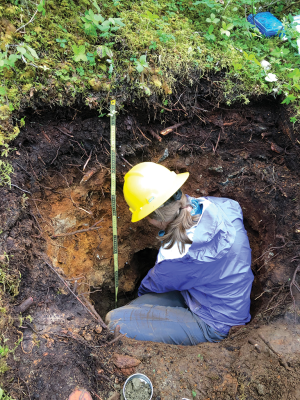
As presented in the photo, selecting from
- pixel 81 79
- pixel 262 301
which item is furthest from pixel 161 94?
pixel 262 301

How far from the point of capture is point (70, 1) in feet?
7.98

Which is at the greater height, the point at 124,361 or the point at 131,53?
the point at 131,53

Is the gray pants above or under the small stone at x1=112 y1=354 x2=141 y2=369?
under

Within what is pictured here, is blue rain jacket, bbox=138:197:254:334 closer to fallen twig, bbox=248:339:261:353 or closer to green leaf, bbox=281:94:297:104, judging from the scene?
fallen twig, bbox=248:339:261:353

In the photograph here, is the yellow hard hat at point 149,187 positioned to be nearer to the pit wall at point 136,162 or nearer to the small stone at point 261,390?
the pit wall at point 136,162

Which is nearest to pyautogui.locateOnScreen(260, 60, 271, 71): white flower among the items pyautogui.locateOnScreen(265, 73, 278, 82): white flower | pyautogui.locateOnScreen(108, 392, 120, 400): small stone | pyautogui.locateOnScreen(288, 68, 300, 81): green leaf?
pyautogui.locateOnScreen(265, 73, 278, 82): white flower

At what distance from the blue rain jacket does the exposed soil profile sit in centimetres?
23

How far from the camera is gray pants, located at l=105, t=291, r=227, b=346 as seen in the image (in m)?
2.55

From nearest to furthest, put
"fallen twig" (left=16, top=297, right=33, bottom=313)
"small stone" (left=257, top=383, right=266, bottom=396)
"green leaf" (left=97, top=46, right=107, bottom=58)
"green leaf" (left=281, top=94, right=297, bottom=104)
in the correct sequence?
"small stone" (left=257, top=383, right=266, bottom=396) → "fallen twig" (left=16, top=297, right=33, bottom=313) → "green leaf" (left=97, top=46, right=107, bottom=58) → "green leaf" (left=281, top=94, right=297, bottom=104)

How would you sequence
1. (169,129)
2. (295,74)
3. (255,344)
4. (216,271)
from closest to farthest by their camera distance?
(255,344) < (216,271) < (295,74) < (169,129)

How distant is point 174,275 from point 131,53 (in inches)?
86.0

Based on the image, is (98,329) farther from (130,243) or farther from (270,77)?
(270,77)

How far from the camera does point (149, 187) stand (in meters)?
2.14

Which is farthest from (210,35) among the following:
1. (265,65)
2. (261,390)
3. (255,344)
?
(261,390)
